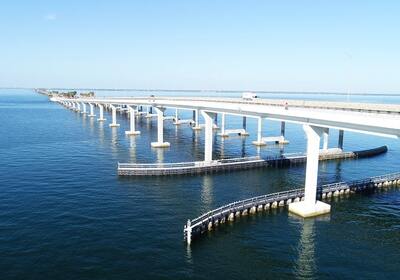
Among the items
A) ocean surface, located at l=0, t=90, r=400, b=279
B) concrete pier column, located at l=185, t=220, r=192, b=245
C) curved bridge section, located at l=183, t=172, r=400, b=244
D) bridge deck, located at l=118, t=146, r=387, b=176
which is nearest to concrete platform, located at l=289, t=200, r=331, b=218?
ocean surface, located at l=0, t=90, r=400, b=279

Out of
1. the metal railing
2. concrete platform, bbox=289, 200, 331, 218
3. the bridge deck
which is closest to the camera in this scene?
the metal railing

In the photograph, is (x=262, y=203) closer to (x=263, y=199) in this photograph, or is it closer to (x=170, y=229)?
(x=263, y=199)

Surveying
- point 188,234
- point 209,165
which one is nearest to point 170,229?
point 188,234

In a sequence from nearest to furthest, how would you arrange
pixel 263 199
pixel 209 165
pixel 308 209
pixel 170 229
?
pixel 170 229 < pixel 308 209 < pixel 263 199 < pixel 209 165

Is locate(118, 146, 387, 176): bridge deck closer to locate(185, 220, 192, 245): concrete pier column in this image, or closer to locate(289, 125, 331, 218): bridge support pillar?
locate(289, 125, 331, 218): bridge support pillar

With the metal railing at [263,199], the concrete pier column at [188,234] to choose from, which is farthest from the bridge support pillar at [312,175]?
the concrete pier column at [188,234]
